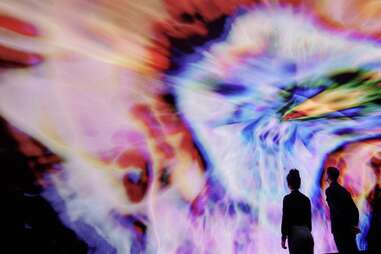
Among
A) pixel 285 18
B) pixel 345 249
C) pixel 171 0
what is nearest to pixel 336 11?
pixel 285 18

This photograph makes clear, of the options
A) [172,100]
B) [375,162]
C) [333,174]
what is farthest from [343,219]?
[375,162]

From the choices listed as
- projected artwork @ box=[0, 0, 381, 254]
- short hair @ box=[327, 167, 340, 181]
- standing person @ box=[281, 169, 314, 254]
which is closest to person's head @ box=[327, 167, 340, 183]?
short hair @ box=[327, 167, 340, 181]

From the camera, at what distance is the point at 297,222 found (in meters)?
2.25

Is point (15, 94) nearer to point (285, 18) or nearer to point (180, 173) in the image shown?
point (180, 173)

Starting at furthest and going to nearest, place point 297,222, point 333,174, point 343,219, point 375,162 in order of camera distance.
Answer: point 375,162 → point 333,174 → point 343,219 → point 297,222

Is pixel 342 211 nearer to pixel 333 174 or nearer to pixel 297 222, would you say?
pixel 333 174

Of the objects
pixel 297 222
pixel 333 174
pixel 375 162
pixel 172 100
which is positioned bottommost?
pixel 297 222

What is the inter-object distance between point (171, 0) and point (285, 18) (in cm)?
103

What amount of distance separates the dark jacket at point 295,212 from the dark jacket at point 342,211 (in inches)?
16.7

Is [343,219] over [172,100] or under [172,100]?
under

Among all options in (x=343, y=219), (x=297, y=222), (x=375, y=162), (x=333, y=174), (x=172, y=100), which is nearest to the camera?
(x=297, y=222)

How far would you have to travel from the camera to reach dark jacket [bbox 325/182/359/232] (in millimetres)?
2518

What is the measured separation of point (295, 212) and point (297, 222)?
0.22 ft

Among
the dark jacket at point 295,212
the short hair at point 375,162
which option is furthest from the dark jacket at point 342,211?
the short hair at point 375,162
